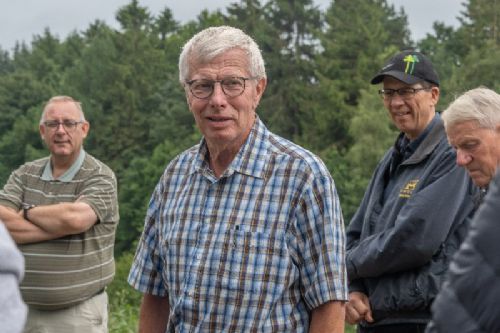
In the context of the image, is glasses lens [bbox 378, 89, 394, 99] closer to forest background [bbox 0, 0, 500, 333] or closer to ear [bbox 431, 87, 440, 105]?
ear [bbox 431, 87, 440, 105]

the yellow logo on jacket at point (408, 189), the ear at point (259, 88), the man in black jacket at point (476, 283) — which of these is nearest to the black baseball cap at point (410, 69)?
the yellow logo on jacket at point (408, 189)

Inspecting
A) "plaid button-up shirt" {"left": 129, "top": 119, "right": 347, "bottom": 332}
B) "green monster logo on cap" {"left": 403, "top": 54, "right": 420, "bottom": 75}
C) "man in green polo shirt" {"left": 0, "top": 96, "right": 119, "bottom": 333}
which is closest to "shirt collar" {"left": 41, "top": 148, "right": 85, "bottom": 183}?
"man in green polo shirt" {"left": 0, "top": 96, "right": 119, "bottom": 333}

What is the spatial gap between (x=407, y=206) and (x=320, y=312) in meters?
1.10

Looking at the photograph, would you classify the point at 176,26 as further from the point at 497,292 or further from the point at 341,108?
the point at 497,292

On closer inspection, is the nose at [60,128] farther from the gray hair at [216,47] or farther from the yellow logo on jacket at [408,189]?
the gray hair at [216,47]

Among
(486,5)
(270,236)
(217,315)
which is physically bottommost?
(217,315)

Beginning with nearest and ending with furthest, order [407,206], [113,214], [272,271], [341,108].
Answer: [272,271]
[407,206]
[113,214]
[341,108]

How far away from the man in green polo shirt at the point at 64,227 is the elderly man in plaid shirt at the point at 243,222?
2.01m

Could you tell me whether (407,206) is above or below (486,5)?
below

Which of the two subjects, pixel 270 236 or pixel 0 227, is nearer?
pixel 0 227

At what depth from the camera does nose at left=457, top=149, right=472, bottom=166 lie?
148 inches

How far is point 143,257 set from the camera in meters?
3.48

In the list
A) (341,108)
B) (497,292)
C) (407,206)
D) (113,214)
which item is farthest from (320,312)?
(341,108)

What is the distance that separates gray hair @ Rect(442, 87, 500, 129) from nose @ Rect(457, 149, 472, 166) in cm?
12
